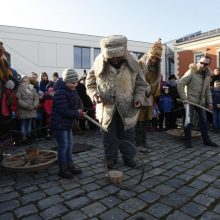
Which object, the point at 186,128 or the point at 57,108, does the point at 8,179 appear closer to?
the point at 57,108

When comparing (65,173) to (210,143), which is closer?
(65,173)

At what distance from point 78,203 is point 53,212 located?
332mm

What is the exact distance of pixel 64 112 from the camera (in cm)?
432

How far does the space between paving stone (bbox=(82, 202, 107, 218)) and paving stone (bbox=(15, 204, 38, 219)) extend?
0.57 meters

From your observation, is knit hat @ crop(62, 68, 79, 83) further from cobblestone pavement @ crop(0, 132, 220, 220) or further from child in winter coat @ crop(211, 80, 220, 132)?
child in winter coat @ crop(211, 80, 220, 132)

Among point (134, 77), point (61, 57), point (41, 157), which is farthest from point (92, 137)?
point (61, 57)

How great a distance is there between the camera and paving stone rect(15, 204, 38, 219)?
325 cm

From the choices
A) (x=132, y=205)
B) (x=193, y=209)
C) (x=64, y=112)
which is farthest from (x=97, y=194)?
(x=64, y=112)

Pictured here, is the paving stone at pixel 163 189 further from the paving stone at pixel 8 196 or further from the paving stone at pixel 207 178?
the paving stone at pixel 8 196

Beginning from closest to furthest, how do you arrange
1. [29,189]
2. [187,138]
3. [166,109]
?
[29,189], [187,138], [166,109]

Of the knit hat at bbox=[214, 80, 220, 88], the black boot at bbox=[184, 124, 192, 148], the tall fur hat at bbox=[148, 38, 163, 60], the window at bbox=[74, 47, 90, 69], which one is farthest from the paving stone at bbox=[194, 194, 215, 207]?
the window at bbox=[74, 47, 90, 69]

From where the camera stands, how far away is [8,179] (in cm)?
448

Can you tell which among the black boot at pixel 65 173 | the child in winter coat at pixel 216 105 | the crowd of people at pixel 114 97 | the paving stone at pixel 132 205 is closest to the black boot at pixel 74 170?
the crowd of people at pixel 114 97

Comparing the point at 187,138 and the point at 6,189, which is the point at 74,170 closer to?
the point at 6,189
